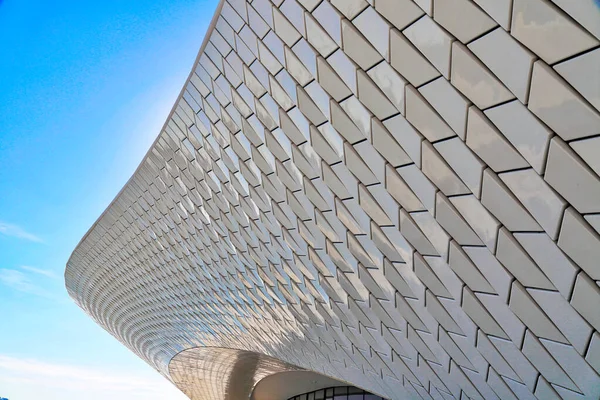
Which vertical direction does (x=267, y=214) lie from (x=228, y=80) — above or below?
below

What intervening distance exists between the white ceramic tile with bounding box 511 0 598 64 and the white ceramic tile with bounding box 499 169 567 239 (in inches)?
51.2

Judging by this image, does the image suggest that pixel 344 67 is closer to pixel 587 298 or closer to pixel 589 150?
pixel 589 150

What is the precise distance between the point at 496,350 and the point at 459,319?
749 millimetres

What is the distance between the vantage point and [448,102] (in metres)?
4.97

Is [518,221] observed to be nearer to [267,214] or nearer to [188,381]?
[267,214]

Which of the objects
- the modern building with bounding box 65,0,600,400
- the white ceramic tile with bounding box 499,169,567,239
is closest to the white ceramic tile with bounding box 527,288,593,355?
the modern building with bounding box 65,0,600,400

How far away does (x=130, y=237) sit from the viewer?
21.1 metres

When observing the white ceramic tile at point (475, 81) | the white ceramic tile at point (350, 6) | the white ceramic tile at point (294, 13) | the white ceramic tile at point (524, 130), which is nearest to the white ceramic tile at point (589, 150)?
the white ceramic tile at point (524, 130)

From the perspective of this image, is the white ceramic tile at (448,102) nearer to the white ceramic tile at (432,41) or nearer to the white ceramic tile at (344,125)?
the white ceramic tile at (432,41)

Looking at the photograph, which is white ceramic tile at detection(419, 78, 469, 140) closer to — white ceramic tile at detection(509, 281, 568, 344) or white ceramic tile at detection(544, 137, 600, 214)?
white ceramic tile at detection(544, 137, 600, 214)

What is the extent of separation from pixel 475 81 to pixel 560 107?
905 mm

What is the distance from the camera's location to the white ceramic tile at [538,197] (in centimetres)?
450

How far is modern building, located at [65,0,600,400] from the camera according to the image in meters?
4.19

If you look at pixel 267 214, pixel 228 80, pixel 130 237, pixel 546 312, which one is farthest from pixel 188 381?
pixel 546 312
